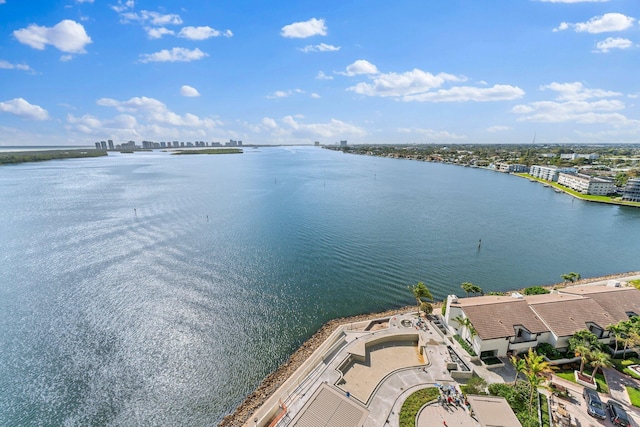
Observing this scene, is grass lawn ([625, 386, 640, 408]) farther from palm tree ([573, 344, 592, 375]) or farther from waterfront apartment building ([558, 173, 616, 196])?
waterfront apartment building ([558, 173, 616, 196])

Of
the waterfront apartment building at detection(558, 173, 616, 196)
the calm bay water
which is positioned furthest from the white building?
the waterfront apartment building at detection(558, 173, 616, 196)

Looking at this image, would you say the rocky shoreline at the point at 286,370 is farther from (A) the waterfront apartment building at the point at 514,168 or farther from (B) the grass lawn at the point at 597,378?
(A) the waterfront apartment building at the point at 514,168

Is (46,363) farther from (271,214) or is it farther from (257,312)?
(271,214)

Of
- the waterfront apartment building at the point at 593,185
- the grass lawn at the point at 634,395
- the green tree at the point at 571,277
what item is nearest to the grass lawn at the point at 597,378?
the grass lawn at the point at 634,395

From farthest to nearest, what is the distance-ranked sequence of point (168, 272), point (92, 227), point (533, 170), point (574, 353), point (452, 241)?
point (533, 170) → point (92, 227) → point (452, 241) → point (168, 272) → point (574, 353)

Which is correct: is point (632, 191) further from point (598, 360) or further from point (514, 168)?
point (598, 360)

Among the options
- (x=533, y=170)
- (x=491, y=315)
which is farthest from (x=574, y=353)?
(x=533, y=170)

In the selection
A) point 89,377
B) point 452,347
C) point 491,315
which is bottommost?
point 89,377
